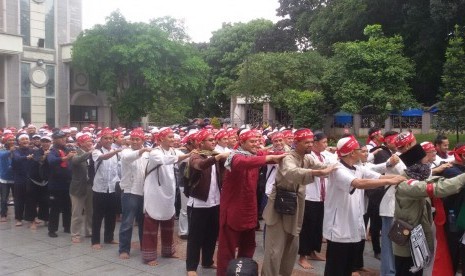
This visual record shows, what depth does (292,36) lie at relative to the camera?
121 feet

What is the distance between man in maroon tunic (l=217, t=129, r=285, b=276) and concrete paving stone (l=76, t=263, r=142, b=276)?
1554mm

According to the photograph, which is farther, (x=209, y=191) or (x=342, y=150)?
(x=209, y=191)

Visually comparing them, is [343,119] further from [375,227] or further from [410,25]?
[375,227]

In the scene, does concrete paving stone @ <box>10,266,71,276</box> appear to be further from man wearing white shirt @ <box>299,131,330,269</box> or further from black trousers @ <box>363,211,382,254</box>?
black trousers @ <box>363,211,382,254</box>

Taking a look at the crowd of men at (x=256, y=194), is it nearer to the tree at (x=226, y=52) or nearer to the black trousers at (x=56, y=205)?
the black trousers at (x=56, y=205)

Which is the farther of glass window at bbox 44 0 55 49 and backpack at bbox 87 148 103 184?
glass window at bbox 44 0 55 49

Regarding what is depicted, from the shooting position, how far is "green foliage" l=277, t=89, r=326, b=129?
78.0 ft

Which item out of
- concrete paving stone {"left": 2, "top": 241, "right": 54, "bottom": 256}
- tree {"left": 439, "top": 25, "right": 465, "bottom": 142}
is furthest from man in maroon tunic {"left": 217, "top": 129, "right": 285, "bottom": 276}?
tree {"left": 439, "top": 25, "right": 465, "bottom": 142}

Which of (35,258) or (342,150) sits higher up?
(342,150)

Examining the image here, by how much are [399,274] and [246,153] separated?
6.62 ft

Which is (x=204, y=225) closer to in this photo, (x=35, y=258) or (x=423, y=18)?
(x=35, y=258)

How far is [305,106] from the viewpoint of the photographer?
24484 millimetres

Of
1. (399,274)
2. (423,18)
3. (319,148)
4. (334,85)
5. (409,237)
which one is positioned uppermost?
(423,18)

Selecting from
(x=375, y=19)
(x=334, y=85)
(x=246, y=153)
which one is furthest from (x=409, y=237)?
(x=375, y=19)
